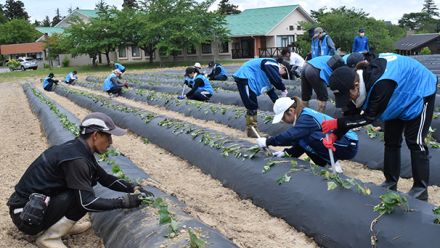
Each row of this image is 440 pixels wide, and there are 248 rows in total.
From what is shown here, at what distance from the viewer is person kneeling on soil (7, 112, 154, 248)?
3.82 m

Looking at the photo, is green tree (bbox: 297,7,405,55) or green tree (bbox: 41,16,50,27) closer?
green tree (bbox: 297,7,405,55)

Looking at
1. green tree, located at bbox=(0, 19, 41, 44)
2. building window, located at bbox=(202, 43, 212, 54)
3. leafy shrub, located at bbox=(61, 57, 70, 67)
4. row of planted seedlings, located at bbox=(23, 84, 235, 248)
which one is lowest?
row of planted seedlings, located at bbox=(23, 84, 235, 248)

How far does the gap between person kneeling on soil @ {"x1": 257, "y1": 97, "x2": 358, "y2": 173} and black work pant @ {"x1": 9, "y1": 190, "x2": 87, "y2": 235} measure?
2.19 meters

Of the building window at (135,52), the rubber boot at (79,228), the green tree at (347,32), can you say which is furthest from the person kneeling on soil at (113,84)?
the building window at (135,52)

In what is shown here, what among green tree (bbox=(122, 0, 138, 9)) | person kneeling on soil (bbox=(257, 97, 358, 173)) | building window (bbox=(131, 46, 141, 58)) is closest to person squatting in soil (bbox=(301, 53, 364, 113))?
person kneeling on soil (bbox=(257, 97, 358, 173))

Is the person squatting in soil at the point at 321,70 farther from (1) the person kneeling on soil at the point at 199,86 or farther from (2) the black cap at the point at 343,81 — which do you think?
(1) the person kneeling on soil at the point at 199,86

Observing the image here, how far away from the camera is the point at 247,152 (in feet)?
18.9

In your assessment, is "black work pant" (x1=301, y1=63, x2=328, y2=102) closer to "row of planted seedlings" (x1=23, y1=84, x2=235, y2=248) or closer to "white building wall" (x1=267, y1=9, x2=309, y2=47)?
"row of planted seedlings" (x1=23, y1=84, x2=235, y2=248)

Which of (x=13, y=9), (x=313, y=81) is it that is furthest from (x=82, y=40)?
(x=13, y=9)

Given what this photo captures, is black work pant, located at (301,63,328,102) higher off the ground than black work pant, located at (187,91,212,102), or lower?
higher

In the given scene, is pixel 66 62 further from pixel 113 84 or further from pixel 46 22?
pixel 46 22

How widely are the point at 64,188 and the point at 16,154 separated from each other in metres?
4.97

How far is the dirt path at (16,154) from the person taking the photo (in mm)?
4391

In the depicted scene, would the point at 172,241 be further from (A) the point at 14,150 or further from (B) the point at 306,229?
(A) the point at 14,150
